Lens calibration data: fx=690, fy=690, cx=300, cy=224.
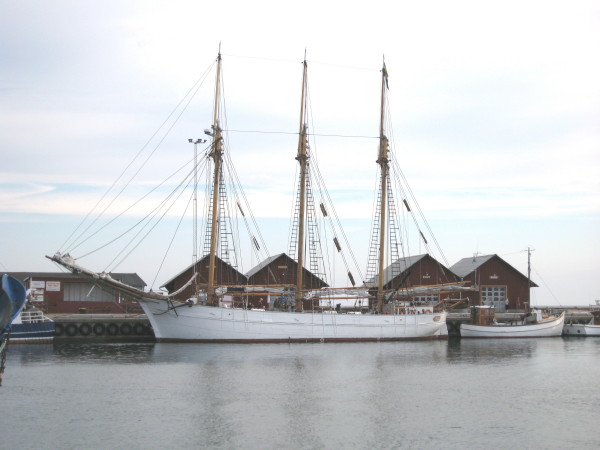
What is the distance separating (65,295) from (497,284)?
44.4 meters

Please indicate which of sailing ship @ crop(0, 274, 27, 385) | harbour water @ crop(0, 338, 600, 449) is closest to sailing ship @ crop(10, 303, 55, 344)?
harbour water @ crop(0, 338, 600, 449)

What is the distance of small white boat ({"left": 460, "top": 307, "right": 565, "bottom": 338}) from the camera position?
62.8 metres

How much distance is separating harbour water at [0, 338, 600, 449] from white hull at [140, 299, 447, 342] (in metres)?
5.55

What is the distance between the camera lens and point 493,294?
74.3 m

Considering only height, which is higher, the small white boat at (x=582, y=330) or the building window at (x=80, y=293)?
the building window at (x=80, y=293)

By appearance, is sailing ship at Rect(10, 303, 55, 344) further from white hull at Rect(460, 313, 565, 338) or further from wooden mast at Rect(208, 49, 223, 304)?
white hull at Rect(460, 313, 565, 338)

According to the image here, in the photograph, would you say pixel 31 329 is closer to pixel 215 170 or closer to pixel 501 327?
pixel 215 170

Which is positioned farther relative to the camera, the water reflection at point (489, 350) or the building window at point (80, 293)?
the building window at point (80, 293)

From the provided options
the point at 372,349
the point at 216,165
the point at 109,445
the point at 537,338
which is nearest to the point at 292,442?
the point at 109,445

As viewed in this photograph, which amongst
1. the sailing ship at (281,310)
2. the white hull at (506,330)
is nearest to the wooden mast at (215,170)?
the sailing ship at (281,310)

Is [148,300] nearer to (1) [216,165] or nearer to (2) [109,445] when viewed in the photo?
(1) [216,165]

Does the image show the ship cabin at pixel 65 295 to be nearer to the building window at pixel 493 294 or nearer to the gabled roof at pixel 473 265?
the gabled roof at pixel 473 265

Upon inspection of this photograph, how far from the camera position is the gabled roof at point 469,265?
7388 cm

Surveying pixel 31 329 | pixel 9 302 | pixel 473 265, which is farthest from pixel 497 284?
pixel 9 302
